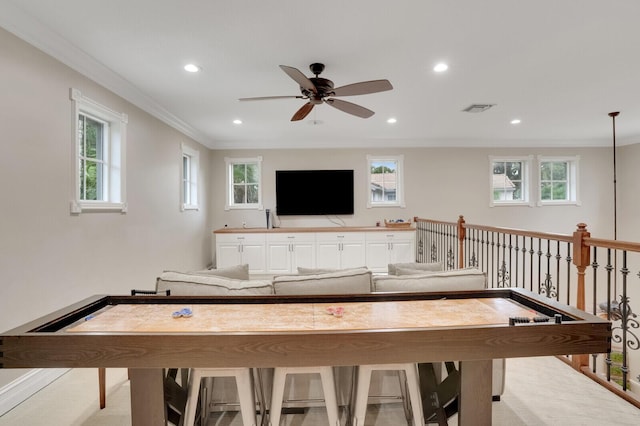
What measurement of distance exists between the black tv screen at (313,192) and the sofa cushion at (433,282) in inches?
169

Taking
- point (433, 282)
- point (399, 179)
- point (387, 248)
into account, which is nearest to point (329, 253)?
point (387, 248)

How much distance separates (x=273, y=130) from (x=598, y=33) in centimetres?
418

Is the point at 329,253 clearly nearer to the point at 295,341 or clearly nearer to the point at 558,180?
the point at 295,341

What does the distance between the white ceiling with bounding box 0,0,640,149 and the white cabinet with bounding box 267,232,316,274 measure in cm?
214

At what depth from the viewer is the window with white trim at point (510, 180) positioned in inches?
250

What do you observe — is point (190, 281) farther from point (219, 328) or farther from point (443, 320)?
point (443, 320)

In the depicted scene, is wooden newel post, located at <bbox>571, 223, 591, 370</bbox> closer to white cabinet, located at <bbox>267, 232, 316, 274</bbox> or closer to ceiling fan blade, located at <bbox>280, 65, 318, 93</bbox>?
ceiling fan blade, located at <bbox>280, 65, 318, 93</bbox>

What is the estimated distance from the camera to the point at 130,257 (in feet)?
11.5

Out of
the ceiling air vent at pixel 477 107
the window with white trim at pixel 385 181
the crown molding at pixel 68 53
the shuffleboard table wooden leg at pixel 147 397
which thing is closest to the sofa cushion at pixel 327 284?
the shuffleboard table wooden leg at pixel 147 397

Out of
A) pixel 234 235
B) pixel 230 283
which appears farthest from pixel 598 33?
pixel 234 235

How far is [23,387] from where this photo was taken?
2.16m

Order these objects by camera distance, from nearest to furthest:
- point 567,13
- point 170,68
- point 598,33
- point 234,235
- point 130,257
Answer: point 567,13 < point 598,33 < point 170,68 < point 130,257 < point 234,235

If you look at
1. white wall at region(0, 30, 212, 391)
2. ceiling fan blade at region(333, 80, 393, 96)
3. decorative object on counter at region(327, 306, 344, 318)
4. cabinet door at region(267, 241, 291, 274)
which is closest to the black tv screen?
cabinet door at region(267, 241, 291, 274)

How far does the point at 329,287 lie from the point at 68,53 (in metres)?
2.87
